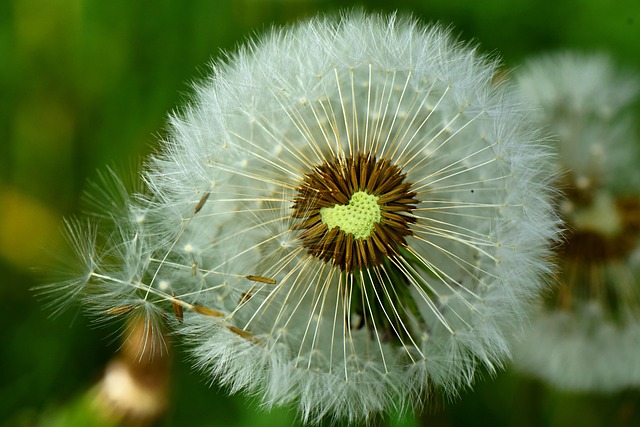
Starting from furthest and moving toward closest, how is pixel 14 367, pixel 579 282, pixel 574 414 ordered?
pixel 14 367 < pixel 574 414 < pixel 579 282

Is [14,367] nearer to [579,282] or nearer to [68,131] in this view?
[68,131]

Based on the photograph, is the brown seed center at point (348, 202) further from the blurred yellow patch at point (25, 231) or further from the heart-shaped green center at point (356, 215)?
the blurred yellow patch at point (25, 231)

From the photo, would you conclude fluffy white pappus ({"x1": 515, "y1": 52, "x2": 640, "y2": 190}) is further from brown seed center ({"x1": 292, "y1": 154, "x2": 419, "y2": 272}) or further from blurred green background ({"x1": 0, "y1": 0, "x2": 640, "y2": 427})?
brown seed center ({"x1": 292, "y1": 154, "x2": 419, "y2": 272})

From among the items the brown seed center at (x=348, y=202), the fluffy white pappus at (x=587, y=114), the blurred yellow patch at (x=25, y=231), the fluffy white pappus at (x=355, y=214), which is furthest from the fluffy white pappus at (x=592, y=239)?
the blurred yellow patch at (x=25, y=231)

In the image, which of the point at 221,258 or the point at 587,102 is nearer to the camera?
the point at 221,258

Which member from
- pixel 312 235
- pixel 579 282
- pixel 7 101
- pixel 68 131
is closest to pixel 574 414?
pixel 579 282

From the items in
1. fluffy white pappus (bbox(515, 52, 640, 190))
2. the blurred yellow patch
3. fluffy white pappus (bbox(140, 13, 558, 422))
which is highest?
fluffy white pappus (bbox(515, 52, 640, 190))

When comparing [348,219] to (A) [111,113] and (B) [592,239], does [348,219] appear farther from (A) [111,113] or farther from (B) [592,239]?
(A) [111,113]

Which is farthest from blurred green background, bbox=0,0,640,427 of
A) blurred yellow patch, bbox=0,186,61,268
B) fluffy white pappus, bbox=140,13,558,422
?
fluffy white pappus, bbox=140,13,558,422

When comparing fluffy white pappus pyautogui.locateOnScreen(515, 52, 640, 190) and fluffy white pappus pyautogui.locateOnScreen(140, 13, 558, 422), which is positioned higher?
fluffy white pappus pyautogui.locateOnScreen(515, 52, 640, 190)
